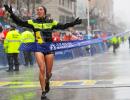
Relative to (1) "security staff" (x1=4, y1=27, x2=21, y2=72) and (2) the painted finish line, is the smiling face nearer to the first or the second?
(2) the painted finish line

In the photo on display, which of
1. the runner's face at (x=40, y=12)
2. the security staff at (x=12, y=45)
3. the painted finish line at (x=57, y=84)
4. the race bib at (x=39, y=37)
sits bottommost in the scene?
the painted finish line at (x=57, y=84)

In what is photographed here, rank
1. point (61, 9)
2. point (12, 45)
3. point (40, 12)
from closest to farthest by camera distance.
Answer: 1. point (40, 12)
2. point (12, 45)
3. point (61, 9)

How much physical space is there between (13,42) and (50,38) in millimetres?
9929

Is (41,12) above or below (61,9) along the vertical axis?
below

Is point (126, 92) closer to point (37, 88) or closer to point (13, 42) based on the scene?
point (37, 88)

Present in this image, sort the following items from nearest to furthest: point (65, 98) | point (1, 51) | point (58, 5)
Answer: point (65, 98)
point (1, 51)
point (58, 5)

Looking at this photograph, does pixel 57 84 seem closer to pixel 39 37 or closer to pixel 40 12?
pixel 39 37

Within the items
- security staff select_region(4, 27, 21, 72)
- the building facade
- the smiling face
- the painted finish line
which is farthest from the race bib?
the building facade

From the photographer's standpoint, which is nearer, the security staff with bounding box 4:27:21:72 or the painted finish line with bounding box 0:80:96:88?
the painted finish line with bounding box 0:80:96:88

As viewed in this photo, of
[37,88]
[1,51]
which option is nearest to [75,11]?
[1,51]

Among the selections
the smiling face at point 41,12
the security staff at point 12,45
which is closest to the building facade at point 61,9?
the security staff at point 12,45

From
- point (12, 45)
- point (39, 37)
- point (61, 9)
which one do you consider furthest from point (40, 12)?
point (61, 9)

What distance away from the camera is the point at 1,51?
22219 millimetres

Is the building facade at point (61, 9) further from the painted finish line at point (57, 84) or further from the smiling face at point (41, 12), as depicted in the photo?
the smiling face at point (41, 12)
